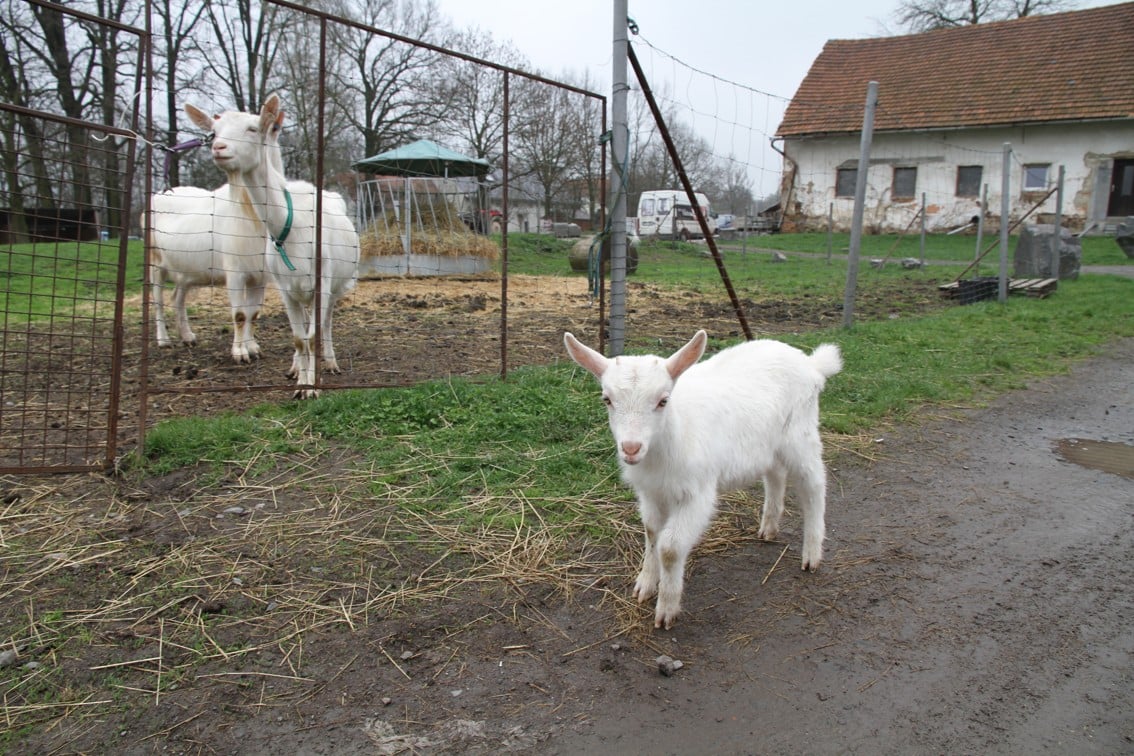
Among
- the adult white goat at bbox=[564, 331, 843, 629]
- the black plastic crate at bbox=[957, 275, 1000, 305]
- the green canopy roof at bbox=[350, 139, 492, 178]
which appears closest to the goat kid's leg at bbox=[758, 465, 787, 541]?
the adult white goat at bbox=[564, 331, 843, 629]

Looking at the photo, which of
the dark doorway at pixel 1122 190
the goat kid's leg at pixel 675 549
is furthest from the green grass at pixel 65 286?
the dark doorway at pixel 1122 190

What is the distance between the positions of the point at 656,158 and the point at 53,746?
28952 millimetres

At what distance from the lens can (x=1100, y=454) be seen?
4.64 metres

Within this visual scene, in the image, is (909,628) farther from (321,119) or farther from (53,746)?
(321,119)

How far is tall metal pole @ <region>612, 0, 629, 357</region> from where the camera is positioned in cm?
488

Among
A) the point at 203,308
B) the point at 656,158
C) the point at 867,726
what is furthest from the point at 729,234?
the point at 867,726

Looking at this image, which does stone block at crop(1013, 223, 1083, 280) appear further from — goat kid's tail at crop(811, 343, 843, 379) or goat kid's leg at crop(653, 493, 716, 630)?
goat kid's leg at crop(653, 493, 716, 630)

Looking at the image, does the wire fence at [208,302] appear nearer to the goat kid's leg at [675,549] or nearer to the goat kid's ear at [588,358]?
the goat kid's ear at [588,358]

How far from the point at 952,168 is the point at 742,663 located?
26.5 metres

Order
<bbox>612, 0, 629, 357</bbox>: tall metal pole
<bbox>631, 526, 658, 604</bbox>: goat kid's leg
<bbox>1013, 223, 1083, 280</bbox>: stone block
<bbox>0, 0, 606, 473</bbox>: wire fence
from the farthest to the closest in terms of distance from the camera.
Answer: <bbox>1013, 223, 1083, 280</bbox>: stone block → <bbox>612, 0, 629, 357</bbox>: tall metal pole → <bbox>0, 0, 606, 473</bbox>: wire fence → <bbox>631, 526, 658, 604</bbox>: goat kid's leg

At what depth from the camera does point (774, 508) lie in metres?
3.52

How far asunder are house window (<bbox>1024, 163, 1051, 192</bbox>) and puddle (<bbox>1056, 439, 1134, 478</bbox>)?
2258 centimetres

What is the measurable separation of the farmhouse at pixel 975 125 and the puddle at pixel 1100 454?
66.6 ft

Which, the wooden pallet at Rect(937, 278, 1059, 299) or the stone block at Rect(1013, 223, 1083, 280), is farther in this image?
the stone block at Rect(1013, 223, 1083, 280)
